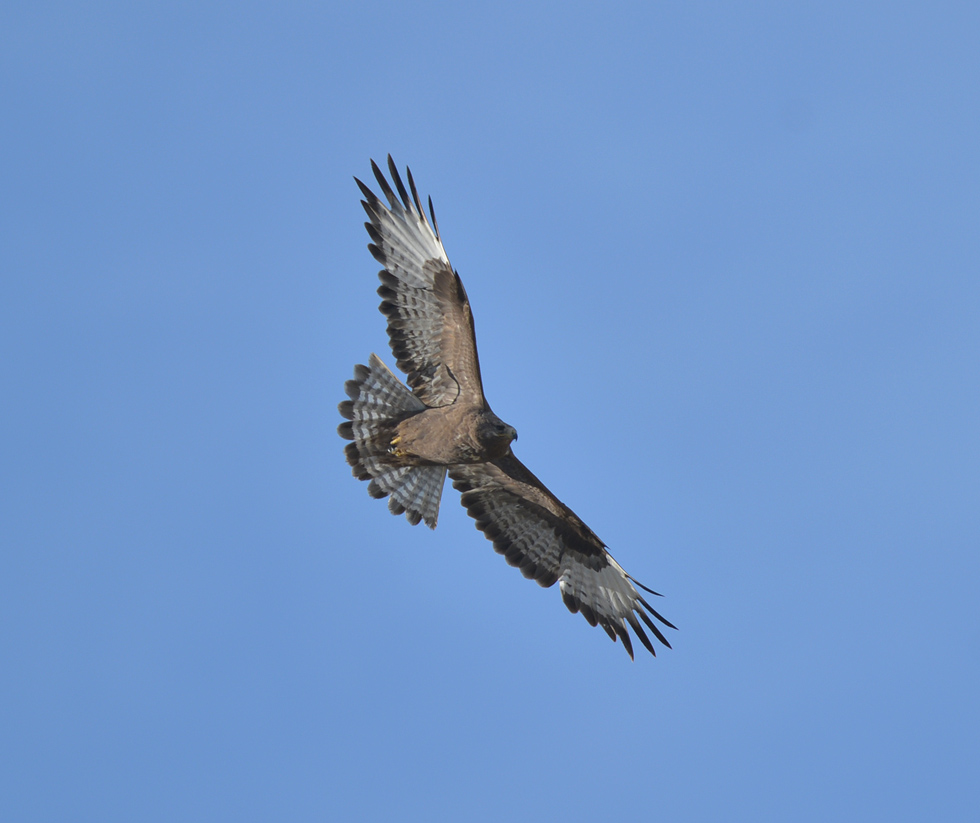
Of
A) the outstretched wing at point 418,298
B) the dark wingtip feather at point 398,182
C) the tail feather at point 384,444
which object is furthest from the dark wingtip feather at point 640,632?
the dark wingtip feather at point 398,182

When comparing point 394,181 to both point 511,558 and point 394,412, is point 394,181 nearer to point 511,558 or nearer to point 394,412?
point 394,412

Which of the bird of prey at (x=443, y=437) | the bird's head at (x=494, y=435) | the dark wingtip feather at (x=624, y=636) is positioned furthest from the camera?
the dark wingtip feather at (x=624, y=636)

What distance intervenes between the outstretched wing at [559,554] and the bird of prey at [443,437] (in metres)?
0.01

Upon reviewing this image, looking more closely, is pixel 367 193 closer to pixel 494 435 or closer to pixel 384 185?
pixel 384 185

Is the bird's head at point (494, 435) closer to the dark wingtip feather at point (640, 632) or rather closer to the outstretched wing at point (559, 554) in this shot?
the outstretched wing at point (559, 554)

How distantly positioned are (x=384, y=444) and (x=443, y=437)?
88cm

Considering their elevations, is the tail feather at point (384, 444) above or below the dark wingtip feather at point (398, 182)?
below

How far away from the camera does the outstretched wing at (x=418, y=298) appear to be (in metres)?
13.1

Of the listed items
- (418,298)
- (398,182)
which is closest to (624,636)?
(418,298)

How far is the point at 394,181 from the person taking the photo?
1334 cm

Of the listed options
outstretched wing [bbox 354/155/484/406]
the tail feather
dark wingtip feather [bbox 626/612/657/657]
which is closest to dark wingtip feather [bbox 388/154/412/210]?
outstretched wing [bbox 354/155/484/406]

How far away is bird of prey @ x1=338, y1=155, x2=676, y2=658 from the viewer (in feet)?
42.4

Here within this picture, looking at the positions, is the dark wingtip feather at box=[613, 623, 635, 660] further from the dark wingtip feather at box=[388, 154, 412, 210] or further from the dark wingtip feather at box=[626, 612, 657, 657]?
the dark wingtip feather at box=[388, 154, 412, 210]

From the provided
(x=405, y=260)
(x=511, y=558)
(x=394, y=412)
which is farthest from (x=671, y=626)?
(x=405, y=260)
